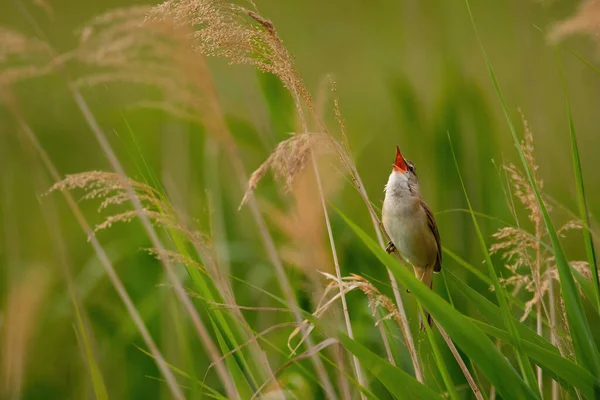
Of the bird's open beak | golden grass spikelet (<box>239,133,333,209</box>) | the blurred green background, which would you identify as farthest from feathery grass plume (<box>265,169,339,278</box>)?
the bird's open beak

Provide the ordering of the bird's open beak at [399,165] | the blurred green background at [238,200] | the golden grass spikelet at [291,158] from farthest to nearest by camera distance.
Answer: the blurred green background at [238,200]
the bird's open beak at [399,165]
the golden grass spikelet at [291,158]

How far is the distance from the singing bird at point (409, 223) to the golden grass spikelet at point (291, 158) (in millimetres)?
903

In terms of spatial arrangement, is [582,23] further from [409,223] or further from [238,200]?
[238,200]

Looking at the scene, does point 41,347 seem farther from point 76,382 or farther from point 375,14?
point 375,14

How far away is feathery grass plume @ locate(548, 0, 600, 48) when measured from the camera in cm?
174

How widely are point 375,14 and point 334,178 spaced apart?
8.64 m

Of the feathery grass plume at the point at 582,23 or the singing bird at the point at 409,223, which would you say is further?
the singing bird at the point at 409,223

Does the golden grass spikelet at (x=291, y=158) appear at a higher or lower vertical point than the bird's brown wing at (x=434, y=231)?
higher

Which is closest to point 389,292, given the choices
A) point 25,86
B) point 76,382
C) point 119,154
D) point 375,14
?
point 76,382

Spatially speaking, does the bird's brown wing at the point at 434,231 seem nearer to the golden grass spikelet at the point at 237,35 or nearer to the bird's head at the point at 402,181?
the bird's head at the point at 402,181

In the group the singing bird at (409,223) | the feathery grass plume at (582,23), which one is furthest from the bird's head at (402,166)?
the feathery grass plume at (582,23)

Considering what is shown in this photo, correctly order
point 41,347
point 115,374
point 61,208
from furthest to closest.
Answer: point 61,208
point 41,347
point 115,374

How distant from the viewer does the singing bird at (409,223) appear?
264 centimetres

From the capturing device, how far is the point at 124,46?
195 cm
